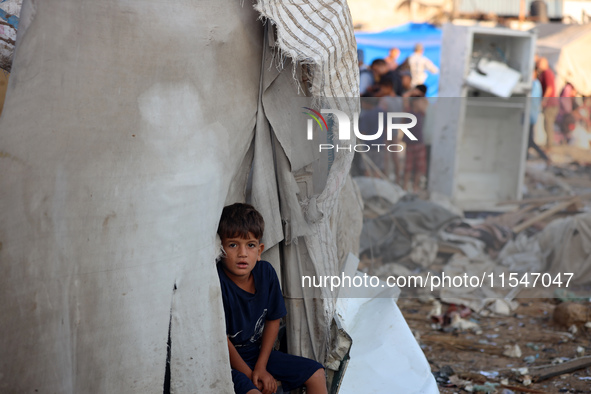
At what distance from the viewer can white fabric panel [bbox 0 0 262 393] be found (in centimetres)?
169

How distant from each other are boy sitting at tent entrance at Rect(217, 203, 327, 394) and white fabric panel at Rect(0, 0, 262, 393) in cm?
23

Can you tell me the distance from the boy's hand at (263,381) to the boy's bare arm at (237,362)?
0.07ft

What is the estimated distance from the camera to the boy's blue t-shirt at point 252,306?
2139 mm

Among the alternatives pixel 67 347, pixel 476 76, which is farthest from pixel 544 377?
pixel 476 76

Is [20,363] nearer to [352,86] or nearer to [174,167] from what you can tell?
[174,167]

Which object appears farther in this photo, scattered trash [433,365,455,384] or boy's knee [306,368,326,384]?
scattered trash [433,365,455,384]

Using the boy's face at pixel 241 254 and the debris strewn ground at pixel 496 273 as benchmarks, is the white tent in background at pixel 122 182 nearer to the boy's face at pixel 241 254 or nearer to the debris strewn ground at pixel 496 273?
the boy's face at pixel 241 254

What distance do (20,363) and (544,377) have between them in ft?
9.42

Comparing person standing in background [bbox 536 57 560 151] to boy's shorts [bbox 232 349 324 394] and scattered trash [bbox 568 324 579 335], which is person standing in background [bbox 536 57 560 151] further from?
boy's shorts [bbox 232 349 324 394]

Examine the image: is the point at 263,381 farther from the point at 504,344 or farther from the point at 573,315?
the point at 573,315

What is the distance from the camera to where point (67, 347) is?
66.7 inches

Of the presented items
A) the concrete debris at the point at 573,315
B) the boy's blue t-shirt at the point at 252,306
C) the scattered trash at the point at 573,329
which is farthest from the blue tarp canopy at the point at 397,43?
the boy's blue t-shirt at the point at 252,306

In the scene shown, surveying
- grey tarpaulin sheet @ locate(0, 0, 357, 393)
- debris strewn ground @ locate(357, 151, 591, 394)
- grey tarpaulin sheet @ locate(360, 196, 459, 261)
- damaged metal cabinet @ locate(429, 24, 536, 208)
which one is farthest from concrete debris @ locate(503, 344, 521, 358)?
damaged metal cabinet @ locate(429, 24, 536, 208)

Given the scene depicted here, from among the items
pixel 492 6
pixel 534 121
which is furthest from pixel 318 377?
pixel 492 6
